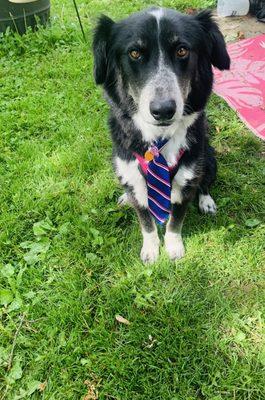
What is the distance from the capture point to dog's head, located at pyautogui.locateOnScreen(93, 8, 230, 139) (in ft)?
6.54

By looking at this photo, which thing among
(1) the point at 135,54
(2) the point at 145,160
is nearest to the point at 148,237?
(2) the point at 145,160

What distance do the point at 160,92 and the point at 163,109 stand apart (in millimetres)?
86

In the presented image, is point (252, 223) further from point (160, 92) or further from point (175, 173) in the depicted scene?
point (160, 92)

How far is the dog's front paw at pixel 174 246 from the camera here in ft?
8.87

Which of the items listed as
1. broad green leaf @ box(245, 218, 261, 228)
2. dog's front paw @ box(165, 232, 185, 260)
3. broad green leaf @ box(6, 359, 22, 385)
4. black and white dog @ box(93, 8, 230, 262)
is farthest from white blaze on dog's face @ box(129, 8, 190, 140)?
broad green leaf @ box(6, 359, 22, 385)

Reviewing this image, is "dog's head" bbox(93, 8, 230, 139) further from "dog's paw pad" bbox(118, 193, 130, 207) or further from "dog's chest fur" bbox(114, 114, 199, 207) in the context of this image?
"dog's paw pad" bbox(118, 193, 130, 207)

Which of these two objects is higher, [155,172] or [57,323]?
[155,172]

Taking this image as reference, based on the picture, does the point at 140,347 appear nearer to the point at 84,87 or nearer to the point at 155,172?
the point at 155,172

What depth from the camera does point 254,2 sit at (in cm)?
538

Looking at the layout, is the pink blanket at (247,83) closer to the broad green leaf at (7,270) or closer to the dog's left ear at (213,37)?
the dog's left ear at (213,37)

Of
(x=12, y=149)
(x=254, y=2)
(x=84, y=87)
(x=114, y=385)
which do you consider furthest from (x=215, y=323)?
(x=254, y=2)

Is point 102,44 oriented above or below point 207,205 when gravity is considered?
above

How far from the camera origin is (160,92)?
6.42ft

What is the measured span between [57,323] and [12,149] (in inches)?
76.8
